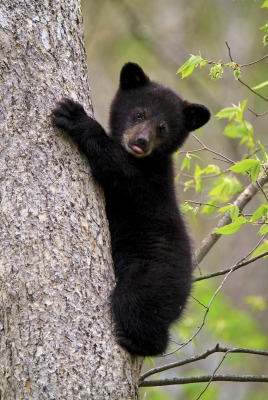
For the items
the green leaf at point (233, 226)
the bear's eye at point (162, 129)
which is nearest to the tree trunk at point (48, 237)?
the green leaf at point (233, 226)

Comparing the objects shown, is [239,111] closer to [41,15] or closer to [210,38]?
[41,15]

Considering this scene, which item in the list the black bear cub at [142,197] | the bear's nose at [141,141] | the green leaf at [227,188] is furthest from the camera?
the green leaf at [227,188]

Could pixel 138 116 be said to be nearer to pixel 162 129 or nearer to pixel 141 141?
pixel 162 129

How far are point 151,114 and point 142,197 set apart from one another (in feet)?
2.92

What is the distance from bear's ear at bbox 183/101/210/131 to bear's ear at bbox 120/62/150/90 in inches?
16.7

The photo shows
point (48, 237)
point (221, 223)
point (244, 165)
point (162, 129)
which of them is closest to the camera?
point (48, 237)

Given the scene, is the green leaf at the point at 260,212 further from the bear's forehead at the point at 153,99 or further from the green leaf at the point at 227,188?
the bear's forehead at the point at 153,99

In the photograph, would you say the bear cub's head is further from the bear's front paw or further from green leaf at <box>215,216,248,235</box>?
green leaf at <box>215,216,248,235</box>

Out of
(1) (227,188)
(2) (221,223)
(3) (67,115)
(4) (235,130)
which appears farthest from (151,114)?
(3) (67,115)

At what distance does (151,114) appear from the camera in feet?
18.2

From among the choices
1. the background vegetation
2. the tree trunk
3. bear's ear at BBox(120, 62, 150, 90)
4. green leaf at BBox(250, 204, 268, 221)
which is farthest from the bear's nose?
the background vegetation

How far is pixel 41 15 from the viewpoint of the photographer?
13.5 feet

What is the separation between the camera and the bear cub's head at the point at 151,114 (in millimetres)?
5430

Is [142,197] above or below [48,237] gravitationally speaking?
below
